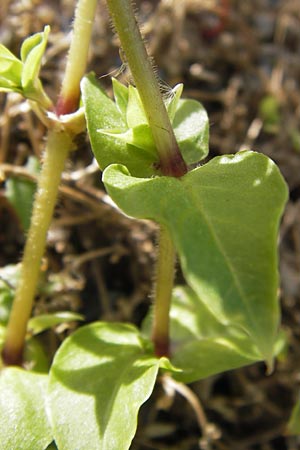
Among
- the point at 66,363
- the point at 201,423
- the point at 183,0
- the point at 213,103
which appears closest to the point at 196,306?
the point at 201,423

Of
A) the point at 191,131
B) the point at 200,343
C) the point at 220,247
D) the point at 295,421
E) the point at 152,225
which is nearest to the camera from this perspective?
the point at 220,247

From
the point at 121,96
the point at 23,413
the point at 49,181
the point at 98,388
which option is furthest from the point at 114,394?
the point at 121,96

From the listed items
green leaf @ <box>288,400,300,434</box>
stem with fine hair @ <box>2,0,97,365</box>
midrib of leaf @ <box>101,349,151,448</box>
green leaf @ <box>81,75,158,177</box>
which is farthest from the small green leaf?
green leaf @ <box>288,400,300,434</box>

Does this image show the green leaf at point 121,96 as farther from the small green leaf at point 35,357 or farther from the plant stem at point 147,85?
the small green leaf at point 35,357

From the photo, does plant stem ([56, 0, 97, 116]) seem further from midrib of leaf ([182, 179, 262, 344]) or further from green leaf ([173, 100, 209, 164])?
midrib of leaf ([182, 179, 262, 344])

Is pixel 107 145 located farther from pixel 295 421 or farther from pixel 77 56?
pixel 295 421

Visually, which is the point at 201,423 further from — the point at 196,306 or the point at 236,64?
the point at 236,64

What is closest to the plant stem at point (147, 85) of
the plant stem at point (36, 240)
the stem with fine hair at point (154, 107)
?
the stem with fine hair at point (154, 107)
